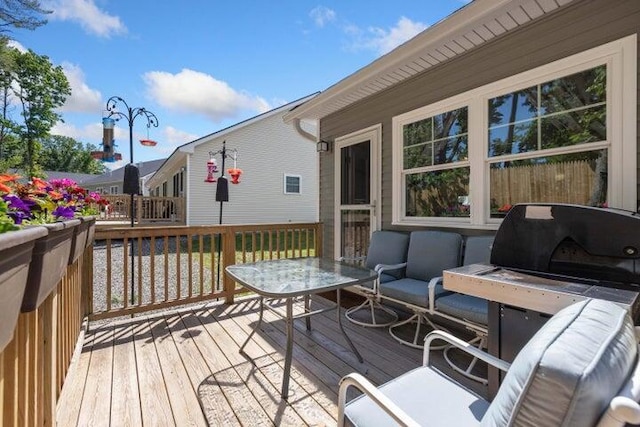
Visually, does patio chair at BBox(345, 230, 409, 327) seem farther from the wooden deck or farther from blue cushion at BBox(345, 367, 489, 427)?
blue cushion at BBox(345, 367, 489, 427)

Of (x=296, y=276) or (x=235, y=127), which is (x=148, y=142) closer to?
(x=296, y=276)

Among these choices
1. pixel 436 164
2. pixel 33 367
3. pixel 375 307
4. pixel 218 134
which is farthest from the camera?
pixel 218 134

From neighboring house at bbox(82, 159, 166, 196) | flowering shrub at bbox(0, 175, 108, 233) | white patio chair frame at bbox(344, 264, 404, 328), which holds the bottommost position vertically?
white patio chair frame at bbox(344, 264, 404, 328)

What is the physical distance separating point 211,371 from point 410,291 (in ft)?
5.81

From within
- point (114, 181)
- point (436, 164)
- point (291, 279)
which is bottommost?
point (291, 279)

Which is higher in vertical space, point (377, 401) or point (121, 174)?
point (121, 174)

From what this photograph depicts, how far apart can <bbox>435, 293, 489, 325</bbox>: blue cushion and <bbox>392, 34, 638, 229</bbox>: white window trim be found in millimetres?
856

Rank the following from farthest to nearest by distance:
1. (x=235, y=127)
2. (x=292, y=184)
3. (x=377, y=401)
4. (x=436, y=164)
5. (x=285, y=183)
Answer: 1. (x=292, y=184)
2. (x=285, y=183)
3. (x=235, y=127)
4. (x=436, y=164)
5. (x=377, y=401)

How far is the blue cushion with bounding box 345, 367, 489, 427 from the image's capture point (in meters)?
1.20

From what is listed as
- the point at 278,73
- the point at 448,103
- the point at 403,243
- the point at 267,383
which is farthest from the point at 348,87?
the point at 278,73

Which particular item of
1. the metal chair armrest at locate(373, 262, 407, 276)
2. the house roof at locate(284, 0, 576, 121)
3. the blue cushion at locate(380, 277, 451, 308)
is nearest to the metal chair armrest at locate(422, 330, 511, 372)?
the blue cushion at locate(380, 277, 451, 308)

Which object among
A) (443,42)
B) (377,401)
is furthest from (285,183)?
(377,401)

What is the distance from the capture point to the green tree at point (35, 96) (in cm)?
1756

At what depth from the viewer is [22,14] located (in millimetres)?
10414
